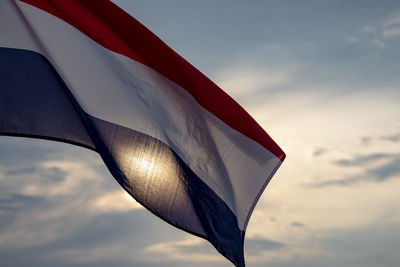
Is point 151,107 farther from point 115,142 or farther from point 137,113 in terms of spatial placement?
point 115,142

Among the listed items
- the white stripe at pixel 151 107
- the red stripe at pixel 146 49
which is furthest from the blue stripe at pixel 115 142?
the red stripe at pixel 146 49

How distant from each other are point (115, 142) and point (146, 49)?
4.97 ft

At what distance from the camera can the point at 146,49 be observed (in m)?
9.00

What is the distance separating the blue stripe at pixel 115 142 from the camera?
7699mm

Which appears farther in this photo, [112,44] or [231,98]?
[231,98]

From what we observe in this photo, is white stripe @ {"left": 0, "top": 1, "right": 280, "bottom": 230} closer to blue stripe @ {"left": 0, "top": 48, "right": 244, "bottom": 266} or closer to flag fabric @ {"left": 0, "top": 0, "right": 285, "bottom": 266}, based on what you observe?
flag fabric @ {"left": 0, "top": 0, "right": 285, "bottom": 266}

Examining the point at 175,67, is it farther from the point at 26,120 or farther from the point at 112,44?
the point at 26,120

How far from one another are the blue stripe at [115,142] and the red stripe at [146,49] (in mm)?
785

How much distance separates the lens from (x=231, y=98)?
966 centimetres

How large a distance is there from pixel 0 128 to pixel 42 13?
176 cm

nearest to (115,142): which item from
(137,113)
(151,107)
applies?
(137,113)

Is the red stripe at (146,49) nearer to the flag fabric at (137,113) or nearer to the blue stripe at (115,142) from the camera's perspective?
the flag fabric at (137,113)

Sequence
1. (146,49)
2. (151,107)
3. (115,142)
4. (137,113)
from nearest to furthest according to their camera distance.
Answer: (115,142), (137,113), (151,107), (146,49)

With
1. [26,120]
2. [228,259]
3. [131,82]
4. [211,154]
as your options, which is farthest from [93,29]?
[228,259]
